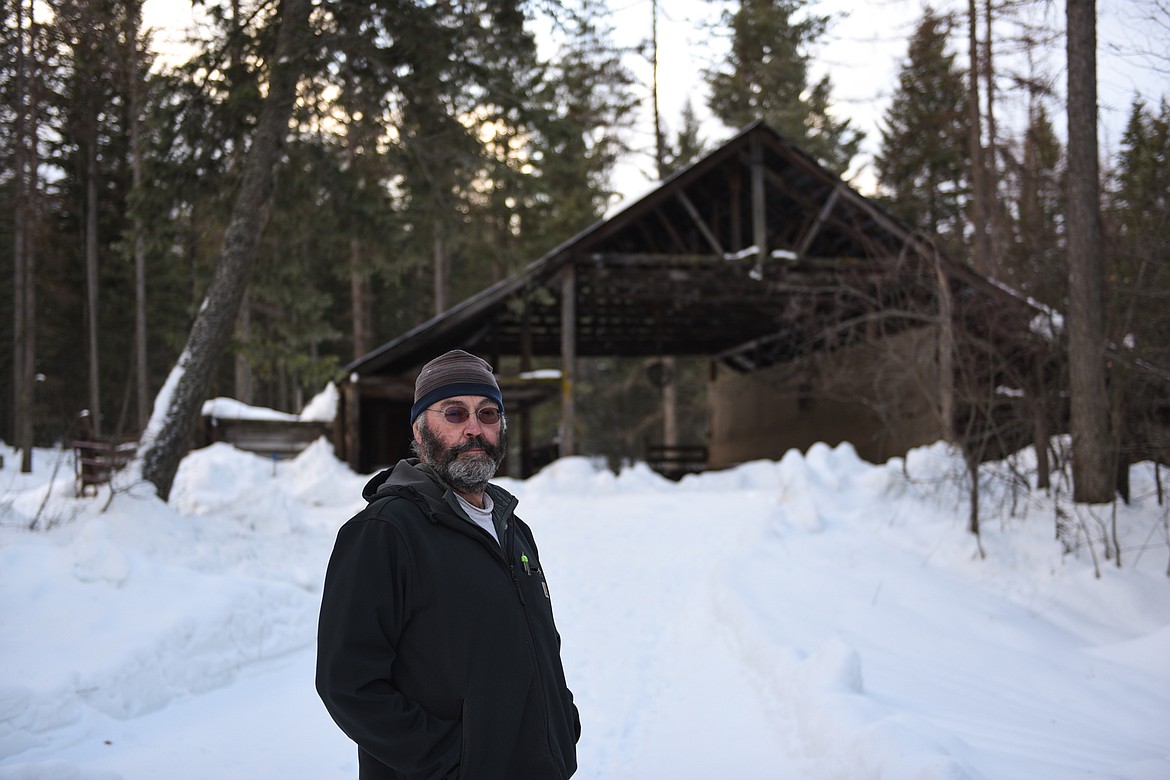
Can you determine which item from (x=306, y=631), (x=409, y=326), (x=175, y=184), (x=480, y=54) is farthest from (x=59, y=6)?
(x=409, y=326)

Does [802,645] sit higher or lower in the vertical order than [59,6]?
lower

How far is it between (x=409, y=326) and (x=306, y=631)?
28.2 metres

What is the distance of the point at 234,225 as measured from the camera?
884 centimetres

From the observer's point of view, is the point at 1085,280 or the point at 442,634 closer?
the point at 442,634

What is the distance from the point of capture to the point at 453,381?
2457 millimetres

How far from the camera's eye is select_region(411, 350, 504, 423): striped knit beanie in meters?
2.46

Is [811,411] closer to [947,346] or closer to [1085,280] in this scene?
[947,346]

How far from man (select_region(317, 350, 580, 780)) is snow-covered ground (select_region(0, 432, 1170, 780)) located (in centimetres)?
Answer: 209

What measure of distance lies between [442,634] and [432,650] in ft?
0.15

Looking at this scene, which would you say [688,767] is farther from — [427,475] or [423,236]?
[423,236]

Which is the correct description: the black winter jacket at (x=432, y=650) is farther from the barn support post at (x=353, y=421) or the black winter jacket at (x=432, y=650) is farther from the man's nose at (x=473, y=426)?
the barn support post at (x=353, y=421)

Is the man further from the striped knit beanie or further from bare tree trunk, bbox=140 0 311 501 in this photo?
bare tree trunk, bbox=140 0 311 501

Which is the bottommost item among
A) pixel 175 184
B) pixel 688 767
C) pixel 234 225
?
pixel 688 767

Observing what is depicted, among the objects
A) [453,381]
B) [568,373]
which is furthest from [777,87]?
[453,381]
